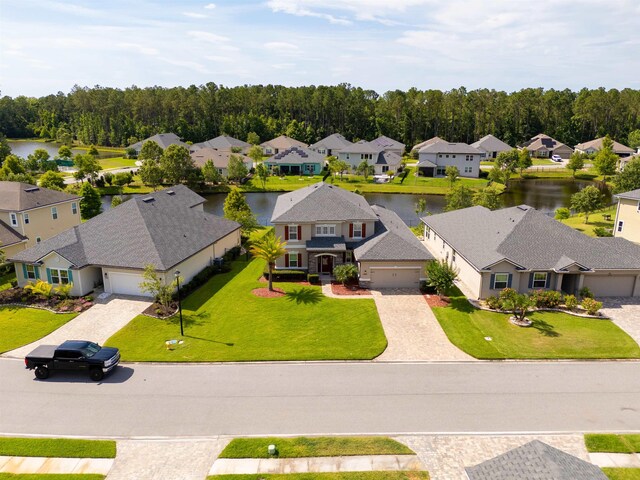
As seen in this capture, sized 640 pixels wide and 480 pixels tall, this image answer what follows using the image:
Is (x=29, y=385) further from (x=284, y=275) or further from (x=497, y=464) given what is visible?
(x=497, y=464)

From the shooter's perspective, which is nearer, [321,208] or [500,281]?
[500,281]

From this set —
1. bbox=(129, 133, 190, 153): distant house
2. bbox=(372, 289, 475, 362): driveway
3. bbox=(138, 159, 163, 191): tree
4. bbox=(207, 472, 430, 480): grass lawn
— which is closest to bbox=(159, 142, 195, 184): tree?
bbox=(138, 159, 163, 191): tree

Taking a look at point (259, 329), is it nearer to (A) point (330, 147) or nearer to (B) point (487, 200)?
(B) point (487, 200)

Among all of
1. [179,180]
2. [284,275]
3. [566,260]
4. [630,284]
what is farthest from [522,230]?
[179,180]

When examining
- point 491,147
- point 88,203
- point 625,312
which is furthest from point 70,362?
point 491,147

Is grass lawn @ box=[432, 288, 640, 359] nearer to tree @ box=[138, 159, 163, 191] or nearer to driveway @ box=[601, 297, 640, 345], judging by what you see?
driveway @ box=[601, 297, 640, 345]

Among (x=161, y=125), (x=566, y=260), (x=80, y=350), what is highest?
(x=161, y=125)
